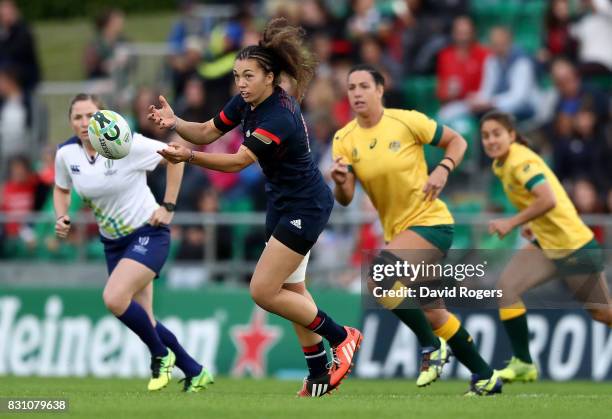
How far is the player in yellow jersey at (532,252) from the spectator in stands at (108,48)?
11080mm

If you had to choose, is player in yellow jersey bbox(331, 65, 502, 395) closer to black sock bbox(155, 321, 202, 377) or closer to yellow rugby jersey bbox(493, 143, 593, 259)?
yellow rugby jersey bbox(493, 143, 593, 259)

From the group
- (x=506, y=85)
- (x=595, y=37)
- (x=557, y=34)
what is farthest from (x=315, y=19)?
(x=595, y=37)

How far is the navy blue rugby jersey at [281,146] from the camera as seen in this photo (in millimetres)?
9867

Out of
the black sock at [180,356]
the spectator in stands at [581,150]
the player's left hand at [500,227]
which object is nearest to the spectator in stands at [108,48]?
the spectator in stands at [581,150]

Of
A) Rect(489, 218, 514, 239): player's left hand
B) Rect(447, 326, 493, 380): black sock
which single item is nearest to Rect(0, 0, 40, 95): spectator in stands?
Rect(489, 218, 514, 239): player's left hand

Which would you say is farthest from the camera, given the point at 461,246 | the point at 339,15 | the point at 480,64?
the point at 339,15

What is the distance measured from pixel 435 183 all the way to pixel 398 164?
629 mm

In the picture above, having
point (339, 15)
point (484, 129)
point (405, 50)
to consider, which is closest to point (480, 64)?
point (405, 50)

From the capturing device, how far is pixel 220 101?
19500 millimetres

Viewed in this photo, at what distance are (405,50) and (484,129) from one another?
7154 mm

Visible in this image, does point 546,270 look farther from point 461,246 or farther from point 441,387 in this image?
point 461,246

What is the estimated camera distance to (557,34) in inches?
740

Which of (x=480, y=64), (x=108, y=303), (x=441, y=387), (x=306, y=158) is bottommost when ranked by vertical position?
(x=441, y=387)

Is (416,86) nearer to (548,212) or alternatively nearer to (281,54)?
(548,212)
